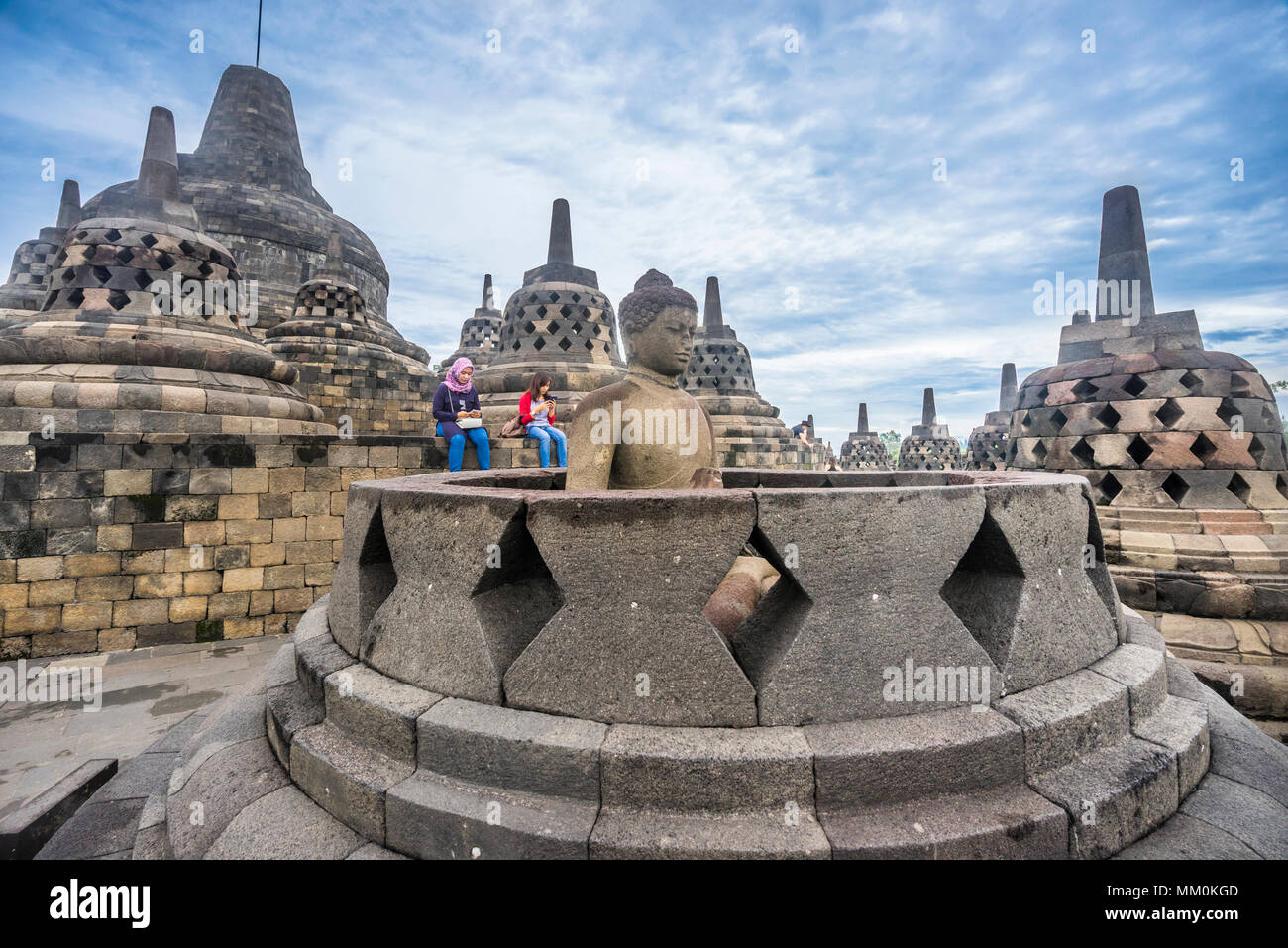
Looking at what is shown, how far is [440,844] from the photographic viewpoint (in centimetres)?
136

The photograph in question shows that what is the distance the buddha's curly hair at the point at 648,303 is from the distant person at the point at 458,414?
3.73 meters

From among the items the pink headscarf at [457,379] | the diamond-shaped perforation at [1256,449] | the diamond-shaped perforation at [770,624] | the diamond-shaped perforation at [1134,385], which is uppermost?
the pink headscarf at [457,379]

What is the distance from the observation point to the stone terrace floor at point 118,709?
2900 millimetres

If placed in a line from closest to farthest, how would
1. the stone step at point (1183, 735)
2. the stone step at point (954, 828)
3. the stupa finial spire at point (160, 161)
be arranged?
the stone step at point (954, 828) → the stone step at point (1183, 735) → the stupa finial spire at point (160, 161)

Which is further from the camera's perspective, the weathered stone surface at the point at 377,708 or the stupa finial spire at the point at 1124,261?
the stupa finial spire at the point at 1124,261

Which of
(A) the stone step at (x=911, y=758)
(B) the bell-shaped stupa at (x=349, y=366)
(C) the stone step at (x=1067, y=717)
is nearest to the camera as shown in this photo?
(A) the stone step at (x=911, y=758)

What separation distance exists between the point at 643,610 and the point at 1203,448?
595 centimetres

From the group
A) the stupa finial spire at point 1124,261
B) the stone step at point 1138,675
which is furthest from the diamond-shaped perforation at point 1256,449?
the stone step at point 1138,675

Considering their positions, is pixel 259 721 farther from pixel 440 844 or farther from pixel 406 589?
pixel 440 844

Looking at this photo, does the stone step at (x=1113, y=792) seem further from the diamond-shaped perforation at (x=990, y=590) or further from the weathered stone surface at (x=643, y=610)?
the weathered stone surface at (x=643, y=610)
